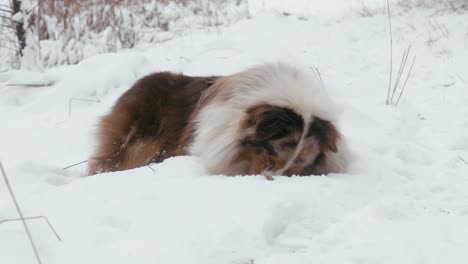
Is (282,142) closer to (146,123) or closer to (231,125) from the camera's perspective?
(231,125)

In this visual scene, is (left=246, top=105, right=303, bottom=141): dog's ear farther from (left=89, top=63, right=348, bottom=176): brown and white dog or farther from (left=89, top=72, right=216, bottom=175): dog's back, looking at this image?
(left=89, top=72, right=216, bottom=175): dog's back

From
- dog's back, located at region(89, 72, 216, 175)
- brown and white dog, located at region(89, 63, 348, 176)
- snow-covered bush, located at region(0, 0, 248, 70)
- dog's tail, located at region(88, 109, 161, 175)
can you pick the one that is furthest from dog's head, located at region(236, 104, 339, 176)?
snow-covered bush, located at region(0, 0, 248, 70)

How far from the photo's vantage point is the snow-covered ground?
2316 millimetres

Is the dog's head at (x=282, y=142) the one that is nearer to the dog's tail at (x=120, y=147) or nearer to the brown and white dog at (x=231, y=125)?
the brown and white dog at (x=231, y=125)

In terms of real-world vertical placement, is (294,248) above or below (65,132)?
above

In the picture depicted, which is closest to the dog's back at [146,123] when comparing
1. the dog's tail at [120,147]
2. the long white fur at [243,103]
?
the dog's tail at [120,147]

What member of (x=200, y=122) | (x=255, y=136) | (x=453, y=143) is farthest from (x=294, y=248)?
(x=453, y=143)

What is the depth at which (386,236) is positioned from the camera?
2484mm

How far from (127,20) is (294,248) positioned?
888cm

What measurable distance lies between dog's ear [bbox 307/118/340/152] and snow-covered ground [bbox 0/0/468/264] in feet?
0.80

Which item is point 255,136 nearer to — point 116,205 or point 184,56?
point 116,205

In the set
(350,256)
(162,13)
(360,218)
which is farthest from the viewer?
(162,13)

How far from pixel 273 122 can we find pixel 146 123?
4.76ft

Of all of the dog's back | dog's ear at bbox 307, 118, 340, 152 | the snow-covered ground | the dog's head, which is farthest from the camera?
the dog's back
